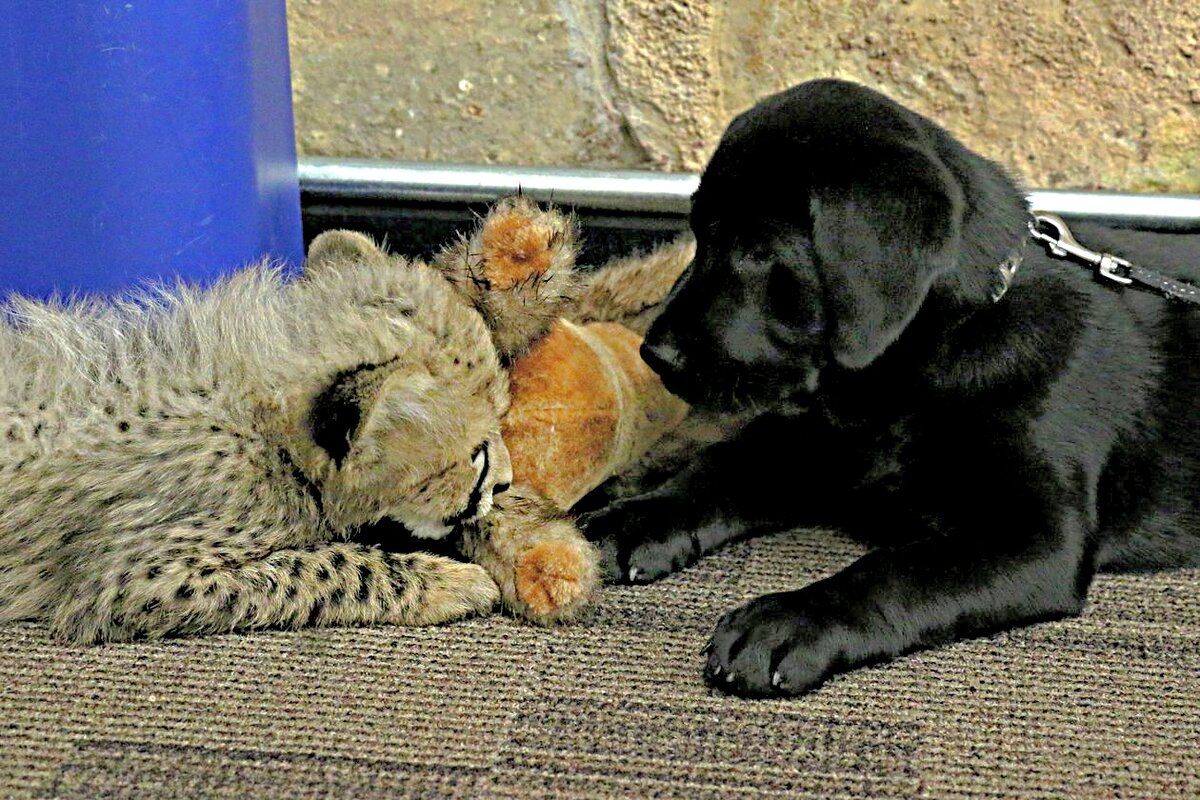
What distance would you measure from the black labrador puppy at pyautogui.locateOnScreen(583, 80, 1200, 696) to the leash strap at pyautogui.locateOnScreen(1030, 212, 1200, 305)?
0.07 feet

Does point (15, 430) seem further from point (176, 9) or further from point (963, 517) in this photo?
point (963, 517)

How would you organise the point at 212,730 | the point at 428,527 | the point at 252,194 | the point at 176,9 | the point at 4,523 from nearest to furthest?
the point at 212,730
the point at 4,523
the point at 428,527
the point at 176,9
the point at 252,194

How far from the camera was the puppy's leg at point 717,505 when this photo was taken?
163 centimetres

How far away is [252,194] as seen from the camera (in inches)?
72.6

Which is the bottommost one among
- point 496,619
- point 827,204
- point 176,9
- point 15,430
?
point 496,619

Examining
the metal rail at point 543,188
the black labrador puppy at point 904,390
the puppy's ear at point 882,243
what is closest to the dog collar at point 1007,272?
the black labrador puppy at point 904,390

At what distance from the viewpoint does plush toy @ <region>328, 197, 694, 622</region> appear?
1.49 metres

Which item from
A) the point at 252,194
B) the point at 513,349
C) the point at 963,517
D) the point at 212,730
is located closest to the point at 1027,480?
the point at 963,517

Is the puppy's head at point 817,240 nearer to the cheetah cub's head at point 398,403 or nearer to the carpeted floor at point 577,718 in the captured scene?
the cheetah cub's head at point 398,403

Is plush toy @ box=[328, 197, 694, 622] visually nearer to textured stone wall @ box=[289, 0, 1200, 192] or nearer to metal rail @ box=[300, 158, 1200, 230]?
metal rail @ box=[300, 158, 1200, 230]

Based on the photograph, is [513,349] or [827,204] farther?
[513,349]

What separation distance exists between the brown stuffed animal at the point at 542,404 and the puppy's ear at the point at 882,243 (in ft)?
1.14

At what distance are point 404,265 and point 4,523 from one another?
1.86ft


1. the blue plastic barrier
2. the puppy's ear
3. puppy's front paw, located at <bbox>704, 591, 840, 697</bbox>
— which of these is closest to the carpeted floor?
puppy's front paw, located at <bbox>704, 591, 840, 697</bbox>
